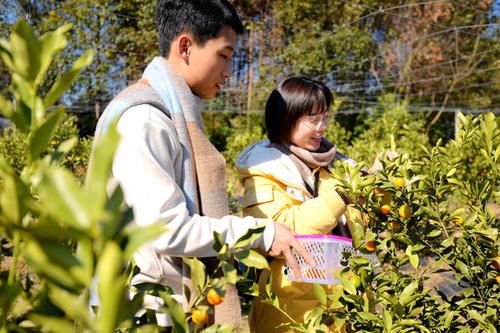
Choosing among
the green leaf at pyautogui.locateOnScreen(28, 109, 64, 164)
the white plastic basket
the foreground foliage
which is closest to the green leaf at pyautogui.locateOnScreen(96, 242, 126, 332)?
the foreground foliage

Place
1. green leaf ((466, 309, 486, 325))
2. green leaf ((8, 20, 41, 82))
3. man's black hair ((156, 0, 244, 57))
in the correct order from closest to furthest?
green leaf ((8, 20, 41, 82)) → green leaf ((466, 309, 486, 325)) → man's black hair ((156, 0, 244, 57))

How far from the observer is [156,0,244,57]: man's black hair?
1.29m

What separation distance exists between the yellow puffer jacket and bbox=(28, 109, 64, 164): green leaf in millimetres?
970

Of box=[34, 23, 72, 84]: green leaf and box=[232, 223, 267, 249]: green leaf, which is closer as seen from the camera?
box=[34, 23, 72, 84]: green leaf

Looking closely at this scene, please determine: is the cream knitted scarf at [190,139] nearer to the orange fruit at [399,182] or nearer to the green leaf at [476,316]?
the orange fruit at [399,182]

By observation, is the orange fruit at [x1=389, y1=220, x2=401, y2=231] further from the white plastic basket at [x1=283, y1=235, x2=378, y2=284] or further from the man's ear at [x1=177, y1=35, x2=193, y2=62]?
the man's ear at [x1=177, y1=35, x2=193, y2=62]

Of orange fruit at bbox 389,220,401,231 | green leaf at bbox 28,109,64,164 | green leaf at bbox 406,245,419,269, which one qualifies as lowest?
green leaf at bbox 406,245,419,269

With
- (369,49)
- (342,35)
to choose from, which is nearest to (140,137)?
(342,35)

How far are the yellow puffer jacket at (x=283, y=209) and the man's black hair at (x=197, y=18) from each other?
529 mm

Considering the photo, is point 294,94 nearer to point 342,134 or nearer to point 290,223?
point 290,223

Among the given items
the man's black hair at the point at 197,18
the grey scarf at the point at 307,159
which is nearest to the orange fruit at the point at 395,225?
the grey scarf at the point at 307,159

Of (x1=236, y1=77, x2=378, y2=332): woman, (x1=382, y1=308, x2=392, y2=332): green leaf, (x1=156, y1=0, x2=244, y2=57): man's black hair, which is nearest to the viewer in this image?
(x1=382, y1=308, x2=392, y2=332): green leaf

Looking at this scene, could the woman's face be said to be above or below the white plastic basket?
above

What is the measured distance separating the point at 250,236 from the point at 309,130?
114cm
